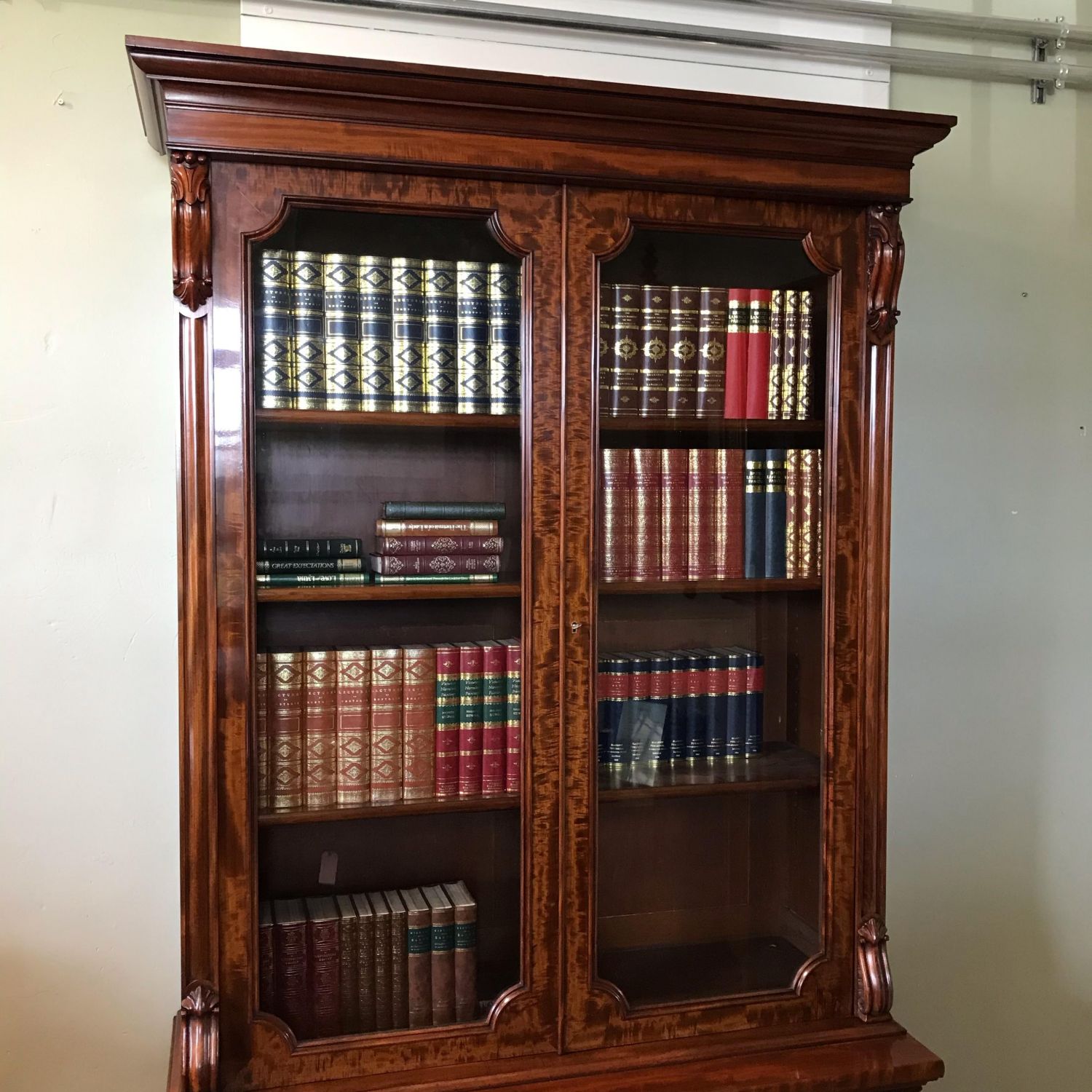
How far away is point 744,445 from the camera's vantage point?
159 cm

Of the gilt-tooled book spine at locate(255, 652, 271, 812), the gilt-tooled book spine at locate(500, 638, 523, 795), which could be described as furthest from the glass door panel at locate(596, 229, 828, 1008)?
the gilt-tooled book spine at locate(255, 652, 271, 812)

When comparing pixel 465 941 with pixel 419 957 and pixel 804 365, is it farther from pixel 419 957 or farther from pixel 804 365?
pixel 804 365

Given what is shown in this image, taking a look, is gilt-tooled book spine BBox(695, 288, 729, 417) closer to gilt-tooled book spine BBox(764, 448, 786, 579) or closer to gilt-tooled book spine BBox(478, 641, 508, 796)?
gilt-tooled book spine BBox(764, 448, 786, 579)

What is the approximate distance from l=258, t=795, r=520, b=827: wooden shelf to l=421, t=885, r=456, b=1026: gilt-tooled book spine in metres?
0.13

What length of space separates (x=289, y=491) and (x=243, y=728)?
0.32 meters

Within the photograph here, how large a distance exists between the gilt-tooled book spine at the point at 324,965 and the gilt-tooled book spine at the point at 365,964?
0.09 ft

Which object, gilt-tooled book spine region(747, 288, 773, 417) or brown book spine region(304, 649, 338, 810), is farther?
gilt-tooled book spine region(747, 288, 773, 417)

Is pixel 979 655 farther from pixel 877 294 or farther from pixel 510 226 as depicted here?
pixel 510 226

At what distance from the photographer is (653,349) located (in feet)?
5.08

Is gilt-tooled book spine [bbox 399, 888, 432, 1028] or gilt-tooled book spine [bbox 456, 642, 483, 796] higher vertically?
gilt-tooled book spine [bbox 456, 642, 483, 796]

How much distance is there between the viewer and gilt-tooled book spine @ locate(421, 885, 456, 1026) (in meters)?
1.50

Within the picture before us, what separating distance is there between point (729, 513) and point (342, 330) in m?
0.63

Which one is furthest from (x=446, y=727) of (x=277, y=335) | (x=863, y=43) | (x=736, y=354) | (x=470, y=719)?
(x=863, y=43)

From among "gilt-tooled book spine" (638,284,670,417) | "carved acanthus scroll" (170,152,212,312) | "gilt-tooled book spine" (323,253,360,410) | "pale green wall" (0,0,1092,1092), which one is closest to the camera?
"carved acanthus scroll" (170,152,212,312)
